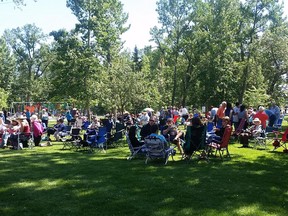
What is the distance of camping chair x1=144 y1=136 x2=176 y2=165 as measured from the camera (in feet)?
29.8

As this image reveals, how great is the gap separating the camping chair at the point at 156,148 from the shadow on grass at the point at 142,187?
0.22 m

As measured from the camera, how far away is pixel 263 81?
1492 inches

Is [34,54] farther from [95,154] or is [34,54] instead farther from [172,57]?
[95,154]

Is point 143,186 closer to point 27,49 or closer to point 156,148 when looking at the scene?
point 156,148

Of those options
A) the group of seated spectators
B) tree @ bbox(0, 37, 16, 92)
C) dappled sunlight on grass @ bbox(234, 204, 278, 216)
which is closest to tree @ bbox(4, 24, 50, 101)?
tree @ bbox(0, 37, 16, 92)

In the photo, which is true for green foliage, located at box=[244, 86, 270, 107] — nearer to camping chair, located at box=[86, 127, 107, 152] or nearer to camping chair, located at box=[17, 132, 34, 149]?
camping chair, located at box=[86, 127, 107, 152]

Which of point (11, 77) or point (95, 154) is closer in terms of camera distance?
point (95, 154)

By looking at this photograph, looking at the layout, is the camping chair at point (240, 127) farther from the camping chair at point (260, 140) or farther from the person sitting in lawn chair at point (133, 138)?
the person sitting in lawn chair at point (133, 138)

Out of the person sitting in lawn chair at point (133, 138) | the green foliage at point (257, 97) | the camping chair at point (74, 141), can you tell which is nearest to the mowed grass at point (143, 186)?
the person sitting in lawn chair at point (133, 138)

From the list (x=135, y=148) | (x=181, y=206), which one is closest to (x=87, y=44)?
(x=135, y=148)

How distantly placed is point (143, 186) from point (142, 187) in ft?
0.26

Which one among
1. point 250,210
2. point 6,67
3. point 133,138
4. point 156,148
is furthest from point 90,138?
point 6,67

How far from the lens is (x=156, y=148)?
9.17 m

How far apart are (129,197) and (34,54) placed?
5397 centimetres
